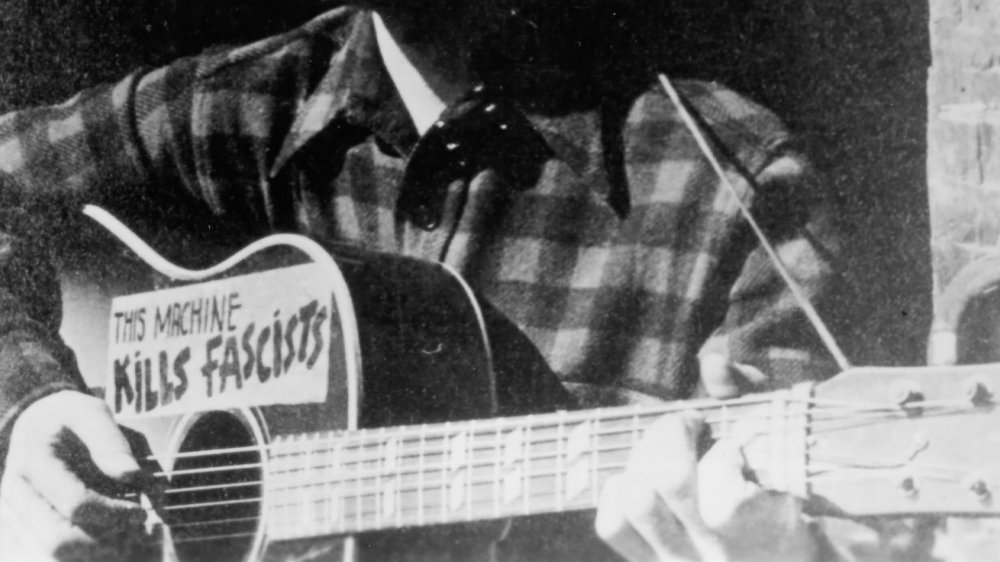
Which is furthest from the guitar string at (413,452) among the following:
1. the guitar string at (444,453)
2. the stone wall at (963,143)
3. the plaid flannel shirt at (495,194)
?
the stone wall at (963,143)

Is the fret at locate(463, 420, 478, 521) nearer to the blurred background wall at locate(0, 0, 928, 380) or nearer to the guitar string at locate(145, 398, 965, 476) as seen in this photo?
the guitar string at locate(145, 398, 965, 476)

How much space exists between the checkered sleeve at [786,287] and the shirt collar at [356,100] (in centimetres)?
30

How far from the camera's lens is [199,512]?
91cm

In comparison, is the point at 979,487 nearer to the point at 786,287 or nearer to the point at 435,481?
the point at 786,287

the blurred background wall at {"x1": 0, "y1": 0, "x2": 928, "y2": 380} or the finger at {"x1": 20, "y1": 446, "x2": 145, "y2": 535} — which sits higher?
Result: the blurred background wall at {"x1": 0, "y1": 0, "x2": 928, "y2": 380}

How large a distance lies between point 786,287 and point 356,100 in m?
0.40

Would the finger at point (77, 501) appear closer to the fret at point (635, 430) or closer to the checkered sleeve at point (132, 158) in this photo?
the checkered sleeve at point (132, 158)

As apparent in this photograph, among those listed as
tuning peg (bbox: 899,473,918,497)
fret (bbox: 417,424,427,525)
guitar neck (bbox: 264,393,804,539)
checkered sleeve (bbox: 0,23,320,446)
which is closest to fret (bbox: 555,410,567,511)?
guitar neck (bbox: 264,393,804,539)

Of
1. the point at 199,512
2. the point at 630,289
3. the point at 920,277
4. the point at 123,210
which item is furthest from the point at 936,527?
the point at 123,210

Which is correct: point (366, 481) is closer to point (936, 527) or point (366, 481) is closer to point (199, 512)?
point (199, 512)

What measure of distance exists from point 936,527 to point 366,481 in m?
0.38

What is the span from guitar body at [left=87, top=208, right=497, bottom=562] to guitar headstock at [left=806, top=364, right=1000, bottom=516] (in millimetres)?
260

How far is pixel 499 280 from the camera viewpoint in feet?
2.95

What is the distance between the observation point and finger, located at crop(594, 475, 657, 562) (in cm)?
74
